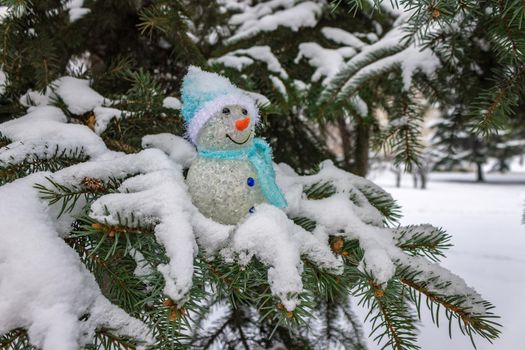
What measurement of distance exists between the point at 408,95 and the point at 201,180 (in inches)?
27.4

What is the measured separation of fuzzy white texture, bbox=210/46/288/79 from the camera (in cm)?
109

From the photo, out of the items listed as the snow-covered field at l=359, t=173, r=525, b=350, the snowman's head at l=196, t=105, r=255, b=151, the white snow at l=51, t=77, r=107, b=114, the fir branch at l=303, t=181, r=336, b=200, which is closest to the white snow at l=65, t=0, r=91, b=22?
the white snow at l=51, t=77, r=107, b=114

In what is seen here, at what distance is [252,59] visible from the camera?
113 cm

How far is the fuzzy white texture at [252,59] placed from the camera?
109 centimetres

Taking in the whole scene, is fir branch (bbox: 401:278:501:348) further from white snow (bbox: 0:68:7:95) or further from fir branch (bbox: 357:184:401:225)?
white snow (bbox: 0:68:7:95)

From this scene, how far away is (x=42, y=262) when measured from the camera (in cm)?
50

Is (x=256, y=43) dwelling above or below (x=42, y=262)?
above

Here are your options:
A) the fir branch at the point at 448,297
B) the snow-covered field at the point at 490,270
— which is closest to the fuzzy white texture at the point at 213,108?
the fir branch at the point at 448,297

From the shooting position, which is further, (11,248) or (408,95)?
(408,95)

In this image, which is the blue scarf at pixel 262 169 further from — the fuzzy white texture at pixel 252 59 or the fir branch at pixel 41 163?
the fuzzy white texture at pixel 252 59

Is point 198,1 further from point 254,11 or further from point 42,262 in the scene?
point 42,262

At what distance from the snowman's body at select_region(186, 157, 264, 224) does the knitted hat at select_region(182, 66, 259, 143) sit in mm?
76

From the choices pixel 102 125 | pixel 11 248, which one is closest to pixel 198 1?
pixel 102 125

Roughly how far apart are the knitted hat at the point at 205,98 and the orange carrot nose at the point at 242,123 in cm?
3
